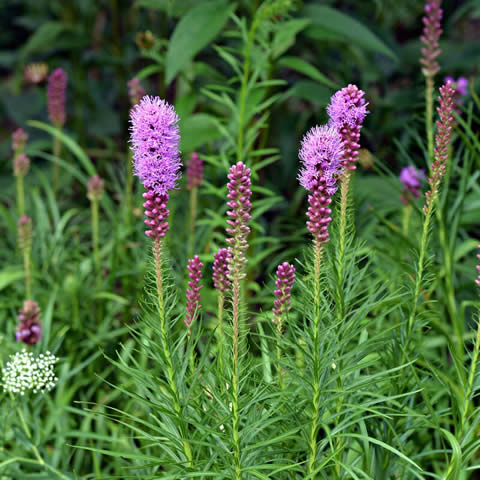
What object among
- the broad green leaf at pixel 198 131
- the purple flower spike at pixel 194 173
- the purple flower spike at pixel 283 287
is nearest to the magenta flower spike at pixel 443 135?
the purple flower spike at pixel 283 287

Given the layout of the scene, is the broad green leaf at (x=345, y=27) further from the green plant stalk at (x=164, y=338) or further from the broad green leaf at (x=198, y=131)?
the green plant stalk at (x=164, y=338)

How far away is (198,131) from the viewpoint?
243cm

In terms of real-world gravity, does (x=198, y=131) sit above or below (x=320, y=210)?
above

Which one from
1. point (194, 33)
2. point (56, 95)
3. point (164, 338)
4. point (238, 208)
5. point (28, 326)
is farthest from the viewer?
point (56, 95)

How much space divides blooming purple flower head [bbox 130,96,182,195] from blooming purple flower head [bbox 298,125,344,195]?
0.20 meters

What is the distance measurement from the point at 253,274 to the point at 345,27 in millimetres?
969

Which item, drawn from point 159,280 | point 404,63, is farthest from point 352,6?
point 159,280

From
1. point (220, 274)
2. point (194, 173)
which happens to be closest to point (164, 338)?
point (220, 274)

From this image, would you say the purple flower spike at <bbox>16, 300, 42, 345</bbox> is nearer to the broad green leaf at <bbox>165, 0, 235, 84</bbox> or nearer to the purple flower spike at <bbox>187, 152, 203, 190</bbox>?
the purple flower spike at <bbox>187, 152, 203, 190</bbox>

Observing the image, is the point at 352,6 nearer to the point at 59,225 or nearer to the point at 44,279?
the point at 59,225

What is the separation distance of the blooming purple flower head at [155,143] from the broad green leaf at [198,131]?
4.61ft

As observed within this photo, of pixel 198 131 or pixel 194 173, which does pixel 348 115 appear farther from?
pixel 198 131

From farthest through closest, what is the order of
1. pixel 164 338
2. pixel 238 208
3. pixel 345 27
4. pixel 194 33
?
1. pixel 345 27
2. pixel 194 33
3. pixel 164 338
4. pixel 238 208

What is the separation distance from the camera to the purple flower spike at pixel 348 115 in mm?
1026
